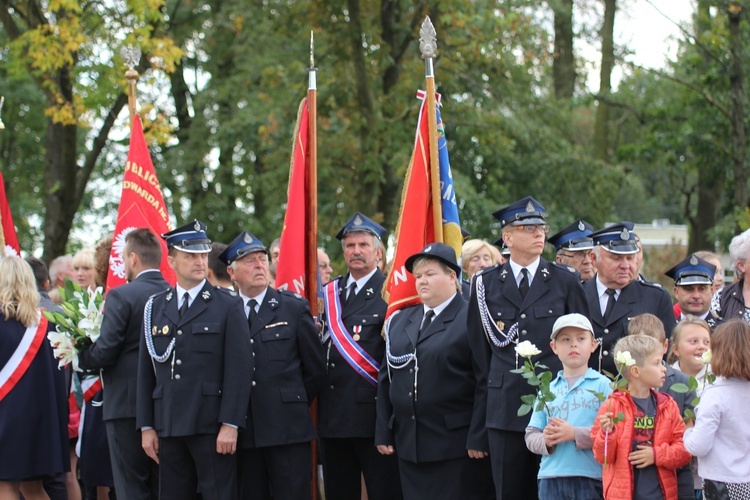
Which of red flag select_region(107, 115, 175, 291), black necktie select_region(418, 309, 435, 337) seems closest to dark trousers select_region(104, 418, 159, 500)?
red flag select_region(107, 115, 175, 291)

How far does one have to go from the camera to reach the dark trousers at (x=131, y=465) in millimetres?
6871

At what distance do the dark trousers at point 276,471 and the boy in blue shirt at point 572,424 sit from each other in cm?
176

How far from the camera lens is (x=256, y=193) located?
62.8ft

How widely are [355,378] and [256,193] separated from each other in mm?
12517

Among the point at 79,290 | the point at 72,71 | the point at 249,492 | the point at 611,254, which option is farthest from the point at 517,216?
the point at 72,71

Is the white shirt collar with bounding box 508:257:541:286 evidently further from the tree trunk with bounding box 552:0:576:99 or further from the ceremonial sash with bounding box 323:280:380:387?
the tree trunk with bounding box 552:0:576:99

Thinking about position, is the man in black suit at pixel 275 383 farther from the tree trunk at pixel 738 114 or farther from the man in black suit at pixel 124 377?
the tree trunk at pixel 738 114

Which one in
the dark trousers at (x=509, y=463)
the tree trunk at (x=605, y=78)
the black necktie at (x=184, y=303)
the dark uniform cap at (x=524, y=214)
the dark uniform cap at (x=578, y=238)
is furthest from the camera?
the tree trunk at (x=605, y=78)

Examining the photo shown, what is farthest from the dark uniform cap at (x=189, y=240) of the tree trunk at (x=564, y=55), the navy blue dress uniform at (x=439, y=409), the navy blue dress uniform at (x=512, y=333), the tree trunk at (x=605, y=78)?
the tree trunk at (x=605, y=78)

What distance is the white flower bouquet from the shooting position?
6.96 meters

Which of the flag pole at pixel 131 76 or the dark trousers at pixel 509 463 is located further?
the flag pole at pixel 131 76

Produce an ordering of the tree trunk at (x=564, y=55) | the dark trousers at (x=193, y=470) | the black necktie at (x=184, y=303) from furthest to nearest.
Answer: the tree trunk at (x=564, y=55) < the black necktie at (x=184, y=303) < the dark trousers at (x=193, y=470)

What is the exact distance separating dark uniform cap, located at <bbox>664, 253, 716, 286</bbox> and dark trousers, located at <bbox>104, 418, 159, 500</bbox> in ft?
12.5

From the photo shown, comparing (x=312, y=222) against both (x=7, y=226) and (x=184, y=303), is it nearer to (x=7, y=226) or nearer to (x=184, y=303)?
(x=184, y=303)
